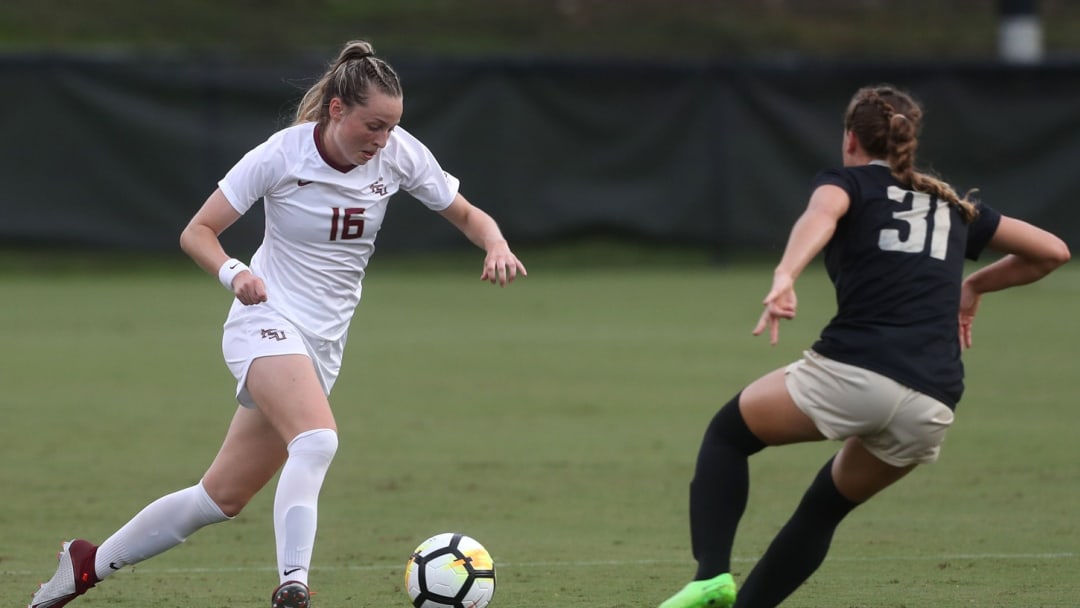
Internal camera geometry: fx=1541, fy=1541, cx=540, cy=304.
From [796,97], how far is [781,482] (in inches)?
470

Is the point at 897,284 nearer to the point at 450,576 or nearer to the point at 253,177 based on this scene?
the point at 450,576

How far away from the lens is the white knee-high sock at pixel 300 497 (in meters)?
4.85

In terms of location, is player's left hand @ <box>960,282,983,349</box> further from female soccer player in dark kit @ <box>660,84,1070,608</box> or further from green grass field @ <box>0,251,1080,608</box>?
green grass field @ <box>0,251,1080,608</box>

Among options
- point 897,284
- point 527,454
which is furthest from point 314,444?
point 527,454

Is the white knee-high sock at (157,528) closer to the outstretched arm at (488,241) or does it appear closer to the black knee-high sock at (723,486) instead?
the outstretched arm at (488,241)

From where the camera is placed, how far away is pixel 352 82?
5.10m

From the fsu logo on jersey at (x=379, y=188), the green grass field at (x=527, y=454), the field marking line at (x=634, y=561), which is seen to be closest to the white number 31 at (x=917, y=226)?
the green grass field at (x=527, y=454)

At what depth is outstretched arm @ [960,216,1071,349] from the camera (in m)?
4.90

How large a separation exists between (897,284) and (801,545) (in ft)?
2.93

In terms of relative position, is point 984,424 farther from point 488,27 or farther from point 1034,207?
point 488,27

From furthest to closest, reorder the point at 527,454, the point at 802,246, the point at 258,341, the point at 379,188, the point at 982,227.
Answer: the point at 527,454, the point at 379,188, the point at 258,341, the point at 982,227, the point at 802,246

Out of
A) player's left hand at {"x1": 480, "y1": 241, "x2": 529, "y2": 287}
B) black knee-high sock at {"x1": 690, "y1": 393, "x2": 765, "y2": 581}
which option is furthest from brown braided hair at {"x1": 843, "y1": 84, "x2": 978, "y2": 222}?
player's left hand at {"x1": 480, "y1": 241, "x2": 529, "y2": 287}

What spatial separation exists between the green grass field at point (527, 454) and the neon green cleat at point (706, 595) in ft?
3.39

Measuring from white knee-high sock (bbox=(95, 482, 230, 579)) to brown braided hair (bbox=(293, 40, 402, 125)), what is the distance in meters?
1.37
